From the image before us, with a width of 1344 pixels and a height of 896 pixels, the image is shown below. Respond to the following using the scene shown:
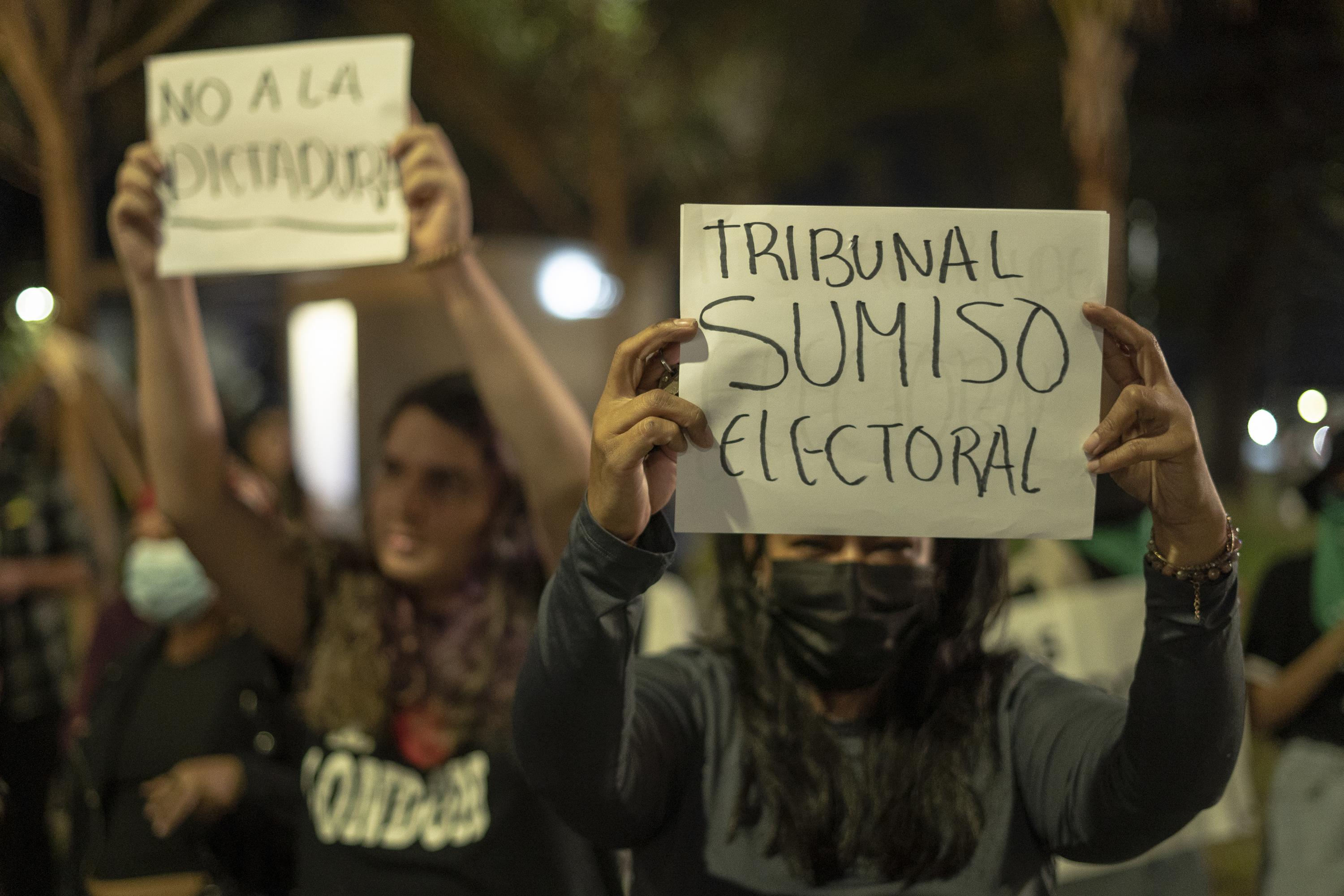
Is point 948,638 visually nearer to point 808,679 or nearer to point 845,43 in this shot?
point 808,679

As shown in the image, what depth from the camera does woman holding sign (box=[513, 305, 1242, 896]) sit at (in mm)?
1290

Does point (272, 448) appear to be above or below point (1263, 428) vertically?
below

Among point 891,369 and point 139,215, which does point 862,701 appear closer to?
point 891,369

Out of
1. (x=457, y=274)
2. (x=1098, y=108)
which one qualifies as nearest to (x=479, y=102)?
(x=1098, y=108)

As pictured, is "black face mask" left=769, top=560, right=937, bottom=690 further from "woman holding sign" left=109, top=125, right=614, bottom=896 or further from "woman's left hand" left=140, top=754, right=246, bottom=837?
"woman's left hand" left=140, top=754, right=246, bottom=837

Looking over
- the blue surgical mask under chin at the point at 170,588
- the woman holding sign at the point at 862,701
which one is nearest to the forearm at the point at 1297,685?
the woman holding sign at the point at 862,701

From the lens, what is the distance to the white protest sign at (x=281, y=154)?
2.06 metres

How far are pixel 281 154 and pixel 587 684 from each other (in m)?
1.33

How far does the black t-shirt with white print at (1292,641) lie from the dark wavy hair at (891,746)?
2.01 metres

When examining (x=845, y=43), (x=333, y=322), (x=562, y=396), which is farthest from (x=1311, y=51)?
(x=562, y=396)

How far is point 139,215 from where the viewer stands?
2.15 m

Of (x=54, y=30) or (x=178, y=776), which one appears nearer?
(x=178, y=776)

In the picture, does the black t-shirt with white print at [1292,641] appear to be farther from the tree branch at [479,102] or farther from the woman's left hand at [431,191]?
the tree branch at [479,102]

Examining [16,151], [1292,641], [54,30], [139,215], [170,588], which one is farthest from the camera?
[16,151]
